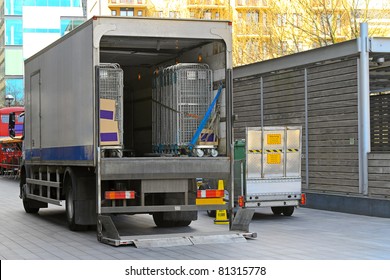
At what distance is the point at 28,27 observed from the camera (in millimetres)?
101938

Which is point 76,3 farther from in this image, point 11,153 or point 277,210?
point 277,210

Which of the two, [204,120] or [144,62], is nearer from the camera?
[204,120]

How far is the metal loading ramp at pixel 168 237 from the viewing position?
12078mm

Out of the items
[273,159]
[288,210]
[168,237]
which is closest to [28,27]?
[288,210]

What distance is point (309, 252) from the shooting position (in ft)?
37.6

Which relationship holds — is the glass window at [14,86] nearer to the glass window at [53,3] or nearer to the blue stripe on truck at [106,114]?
the glass window at [53,3]

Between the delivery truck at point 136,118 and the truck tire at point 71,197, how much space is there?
2cm

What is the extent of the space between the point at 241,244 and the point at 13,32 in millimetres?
96694

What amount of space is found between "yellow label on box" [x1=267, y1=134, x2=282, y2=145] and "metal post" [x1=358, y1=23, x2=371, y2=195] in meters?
1.89

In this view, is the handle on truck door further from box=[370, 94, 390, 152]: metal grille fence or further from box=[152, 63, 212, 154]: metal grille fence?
box=[370, 94, 390, 152]: metal grille fence

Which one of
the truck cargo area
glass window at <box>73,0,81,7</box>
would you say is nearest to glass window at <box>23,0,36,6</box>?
glass window at <box>73,0,81,7</box>

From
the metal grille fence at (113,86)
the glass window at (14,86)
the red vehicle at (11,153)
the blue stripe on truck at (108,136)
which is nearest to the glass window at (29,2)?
the glass window at (14,86)

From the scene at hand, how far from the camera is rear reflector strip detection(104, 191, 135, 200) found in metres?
12.7

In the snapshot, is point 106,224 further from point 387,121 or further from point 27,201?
point 387,121
